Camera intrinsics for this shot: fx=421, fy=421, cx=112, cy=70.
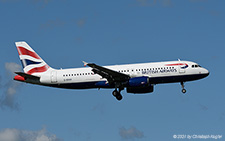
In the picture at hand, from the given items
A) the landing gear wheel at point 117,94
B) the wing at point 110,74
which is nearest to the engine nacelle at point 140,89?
the landing gear wheel at point 117,94

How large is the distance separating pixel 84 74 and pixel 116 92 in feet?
17.5

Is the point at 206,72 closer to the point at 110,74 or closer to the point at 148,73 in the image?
the point at 148,73

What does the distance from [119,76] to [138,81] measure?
281 centimetres

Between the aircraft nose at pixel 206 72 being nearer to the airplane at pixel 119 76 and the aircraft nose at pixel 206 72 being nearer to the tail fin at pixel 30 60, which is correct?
the airplane at pixel 119 76

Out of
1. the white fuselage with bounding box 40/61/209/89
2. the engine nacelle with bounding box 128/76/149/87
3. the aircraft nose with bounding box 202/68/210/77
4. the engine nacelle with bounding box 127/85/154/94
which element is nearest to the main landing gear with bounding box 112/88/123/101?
the engine nacelle with bounding box 127/85/154/94

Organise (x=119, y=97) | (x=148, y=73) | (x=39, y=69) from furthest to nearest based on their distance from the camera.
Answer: (x=39, y=69), (x=119, y=97), (x=148, y=73)

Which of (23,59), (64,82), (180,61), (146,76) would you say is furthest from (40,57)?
(180,61)

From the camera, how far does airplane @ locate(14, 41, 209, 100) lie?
5797 centimetres

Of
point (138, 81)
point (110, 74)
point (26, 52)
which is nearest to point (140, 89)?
point (138, 81)

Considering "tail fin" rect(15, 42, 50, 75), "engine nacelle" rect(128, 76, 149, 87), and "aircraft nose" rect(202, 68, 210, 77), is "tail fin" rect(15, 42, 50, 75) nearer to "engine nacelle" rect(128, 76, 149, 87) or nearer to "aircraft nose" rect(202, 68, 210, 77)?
"engine nacelle" rect(128, 76, 149, 87)

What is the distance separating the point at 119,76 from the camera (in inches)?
2296

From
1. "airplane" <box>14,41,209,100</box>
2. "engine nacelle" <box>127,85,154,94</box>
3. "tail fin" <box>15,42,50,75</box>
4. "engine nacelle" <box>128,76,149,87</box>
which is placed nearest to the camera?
"engine nacelle" <box>128,76,149,87</box>

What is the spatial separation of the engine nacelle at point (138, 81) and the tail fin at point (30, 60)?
13.5 metres

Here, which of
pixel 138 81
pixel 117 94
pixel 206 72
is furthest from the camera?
pixel 117 94
